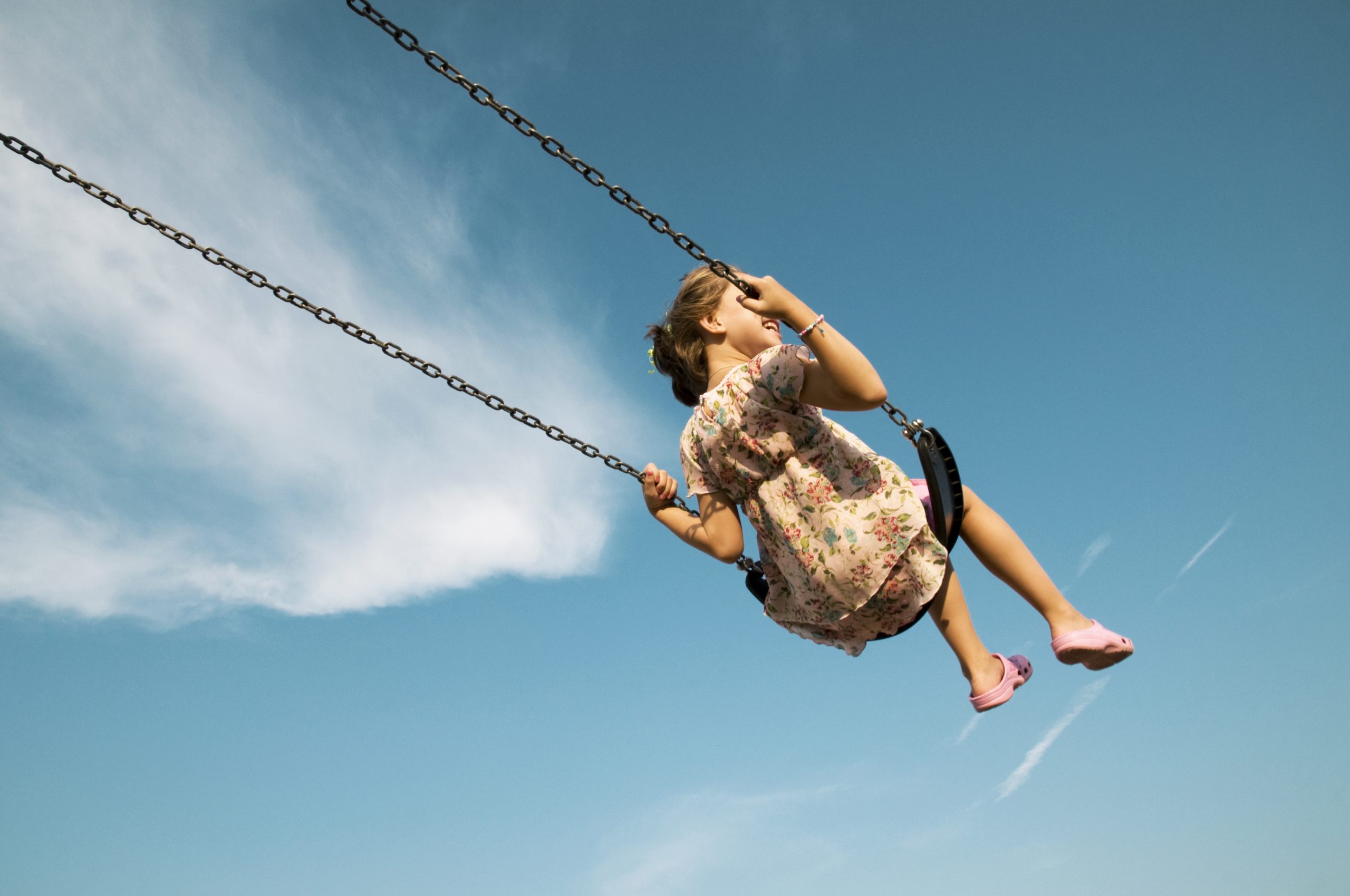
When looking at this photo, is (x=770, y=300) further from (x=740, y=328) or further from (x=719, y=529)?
(x=719, y=529)

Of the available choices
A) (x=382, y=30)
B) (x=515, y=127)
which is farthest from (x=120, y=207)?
(x=515, y=127)

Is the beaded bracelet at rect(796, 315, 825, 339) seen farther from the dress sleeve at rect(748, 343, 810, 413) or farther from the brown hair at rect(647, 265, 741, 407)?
the brown hair at rect(647, 265, 741, 407)

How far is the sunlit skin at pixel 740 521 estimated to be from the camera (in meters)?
2.79

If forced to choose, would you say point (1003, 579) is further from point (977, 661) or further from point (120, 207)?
point (120, 207)

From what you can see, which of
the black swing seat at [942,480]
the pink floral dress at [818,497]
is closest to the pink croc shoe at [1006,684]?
the pink floral dress at [818,497]

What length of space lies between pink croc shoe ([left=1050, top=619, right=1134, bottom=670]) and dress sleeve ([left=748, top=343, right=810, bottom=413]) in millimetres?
1186

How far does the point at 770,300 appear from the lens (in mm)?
2779

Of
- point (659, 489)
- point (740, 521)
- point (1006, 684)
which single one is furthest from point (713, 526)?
point (1006, 684)

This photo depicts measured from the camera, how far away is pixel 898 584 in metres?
3.11

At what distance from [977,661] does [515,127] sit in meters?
2.32

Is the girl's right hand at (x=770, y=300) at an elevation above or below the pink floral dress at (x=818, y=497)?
above

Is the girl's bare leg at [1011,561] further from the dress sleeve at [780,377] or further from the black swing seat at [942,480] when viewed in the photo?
the dress sleeve at [780,377]

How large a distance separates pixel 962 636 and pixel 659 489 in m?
1.22

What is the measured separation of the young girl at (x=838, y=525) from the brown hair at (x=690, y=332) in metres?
0.22
